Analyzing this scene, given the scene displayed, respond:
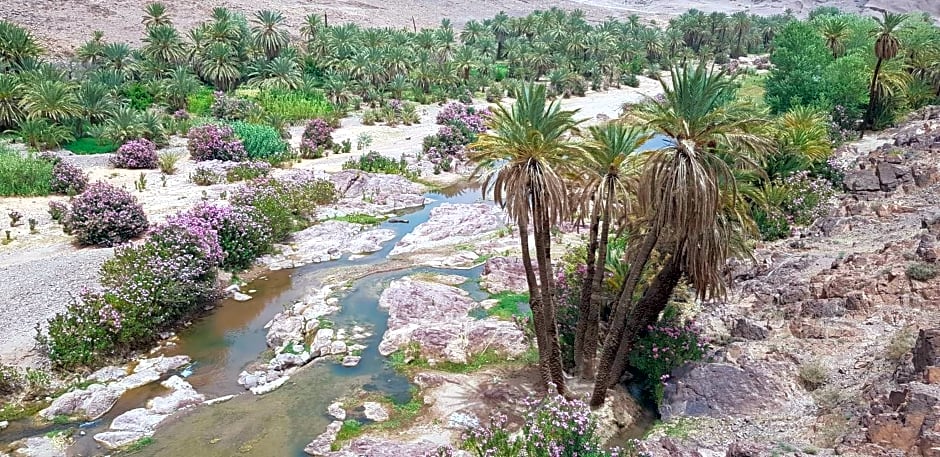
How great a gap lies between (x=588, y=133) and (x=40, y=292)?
16076 millimetres

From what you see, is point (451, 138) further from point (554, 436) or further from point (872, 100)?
point (554, 436)

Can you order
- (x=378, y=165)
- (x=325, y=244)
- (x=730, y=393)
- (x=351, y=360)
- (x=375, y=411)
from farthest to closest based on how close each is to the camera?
1. (x=378, y=165)
2. (x=325, y=244)
3. (x=351, y=360)
4. (x=375, y=411)
5. (x=730, y=393)

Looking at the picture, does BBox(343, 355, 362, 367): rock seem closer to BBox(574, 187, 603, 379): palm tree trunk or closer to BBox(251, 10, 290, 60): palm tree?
BBox(574, 187, 603, 379): palm tree trunk

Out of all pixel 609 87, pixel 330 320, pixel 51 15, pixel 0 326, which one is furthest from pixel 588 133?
pixel 51 15

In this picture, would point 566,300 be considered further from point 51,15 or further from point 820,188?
point 51,15

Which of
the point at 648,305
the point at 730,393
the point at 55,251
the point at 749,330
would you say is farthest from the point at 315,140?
the point at 730,393

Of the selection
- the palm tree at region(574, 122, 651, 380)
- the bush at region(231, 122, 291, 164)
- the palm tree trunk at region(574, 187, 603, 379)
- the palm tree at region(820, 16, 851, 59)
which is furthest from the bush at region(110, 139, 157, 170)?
the palm tree at region(820, 16, 851, 59)

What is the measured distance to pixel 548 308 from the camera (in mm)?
13555

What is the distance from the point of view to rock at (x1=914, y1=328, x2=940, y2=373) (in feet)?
35.1

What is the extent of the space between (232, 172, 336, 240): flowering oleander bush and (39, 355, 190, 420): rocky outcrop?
348 inches

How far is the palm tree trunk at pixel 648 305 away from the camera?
12977 millimetres

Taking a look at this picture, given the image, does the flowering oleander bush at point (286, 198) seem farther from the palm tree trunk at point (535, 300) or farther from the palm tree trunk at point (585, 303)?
the palm tree trunk at point (585, 303)

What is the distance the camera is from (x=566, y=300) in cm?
1622

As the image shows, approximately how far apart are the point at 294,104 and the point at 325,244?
953 inches
